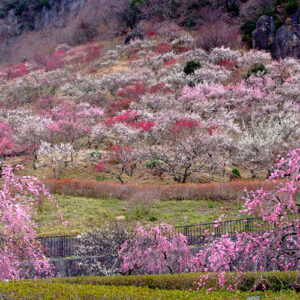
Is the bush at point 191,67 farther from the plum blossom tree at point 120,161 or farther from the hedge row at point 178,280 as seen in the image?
the hedge row at point 178,280

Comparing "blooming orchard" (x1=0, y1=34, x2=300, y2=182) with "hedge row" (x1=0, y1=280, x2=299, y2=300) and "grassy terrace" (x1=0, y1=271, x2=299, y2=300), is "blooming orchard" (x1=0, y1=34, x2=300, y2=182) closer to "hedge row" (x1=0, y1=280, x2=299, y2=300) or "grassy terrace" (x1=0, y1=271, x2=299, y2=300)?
"grassy terrace" (x1=0, y1=271, x2=299, y2=300)

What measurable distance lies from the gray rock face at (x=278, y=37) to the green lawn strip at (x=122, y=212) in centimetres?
2783

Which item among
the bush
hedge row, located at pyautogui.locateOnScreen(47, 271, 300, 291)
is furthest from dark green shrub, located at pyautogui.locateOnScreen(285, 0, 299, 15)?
hedge row, located at pyautogui.locateOnScreen(47, 271, 300, 291)

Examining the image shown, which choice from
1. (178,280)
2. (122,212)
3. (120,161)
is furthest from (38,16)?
(178,280)

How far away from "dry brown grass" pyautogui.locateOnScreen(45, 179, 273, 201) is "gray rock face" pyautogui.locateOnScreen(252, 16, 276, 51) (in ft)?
89.7

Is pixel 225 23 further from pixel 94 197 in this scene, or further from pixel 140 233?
pixel 140 233

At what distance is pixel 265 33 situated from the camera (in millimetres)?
39344

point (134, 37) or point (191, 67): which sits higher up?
point (134, 37)

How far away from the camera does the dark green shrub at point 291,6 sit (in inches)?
1484

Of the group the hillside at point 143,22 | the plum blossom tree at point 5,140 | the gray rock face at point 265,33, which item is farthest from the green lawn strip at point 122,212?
the gray rock face at point 265,33

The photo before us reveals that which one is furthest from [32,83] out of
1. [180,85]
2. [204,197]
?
[204,197]

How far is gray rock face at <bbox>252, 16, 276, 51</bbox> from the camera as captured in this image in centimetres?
3912

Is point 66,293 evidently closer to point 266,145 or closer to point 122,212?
point 122,212

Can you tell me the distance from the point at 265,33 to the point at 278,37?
1770mm
